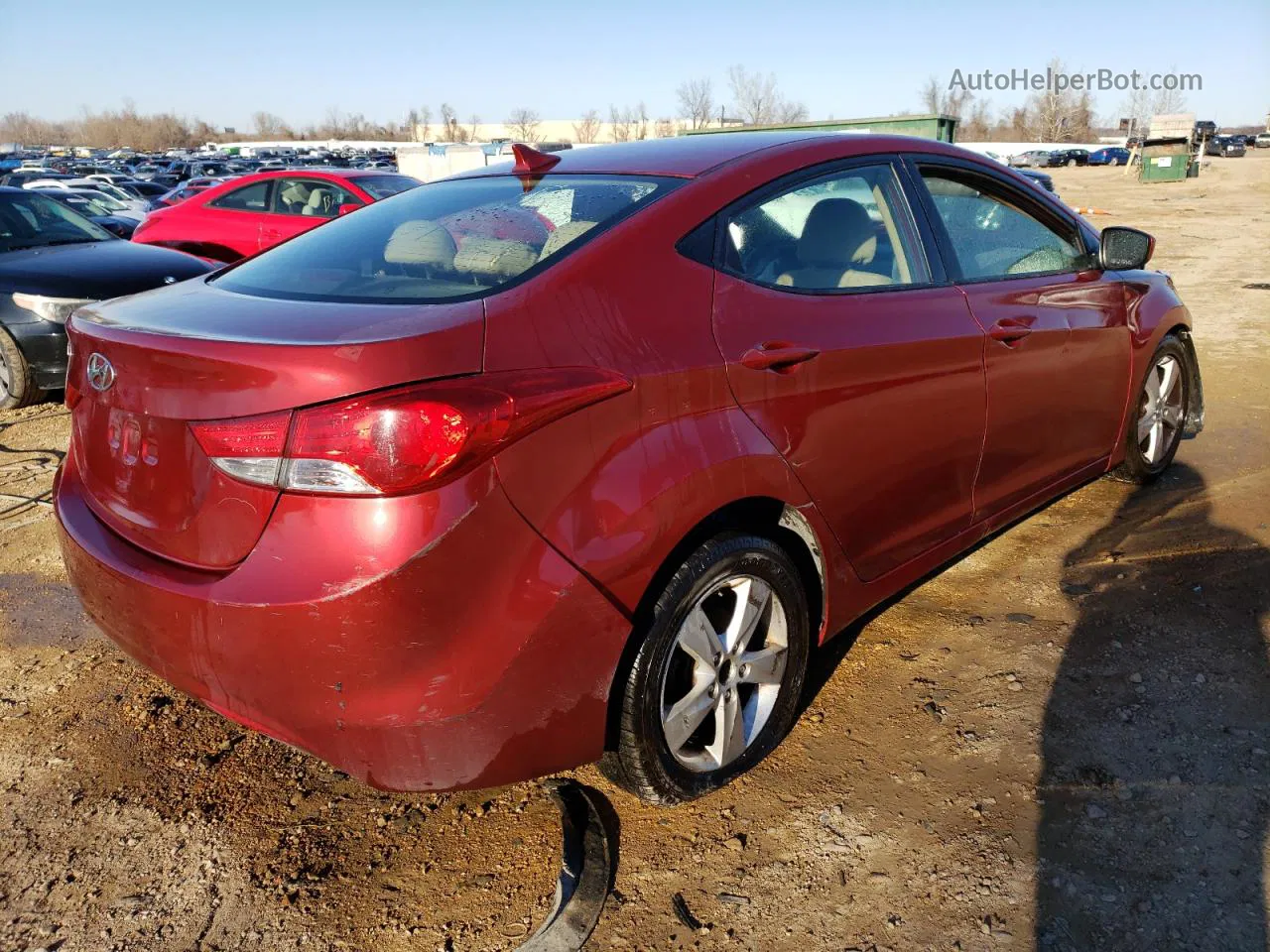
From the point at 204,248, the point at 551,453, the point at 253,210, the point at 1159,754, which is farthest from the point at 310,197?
the point at 1159,754

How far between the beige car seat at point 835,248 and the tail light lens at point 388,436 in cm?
106

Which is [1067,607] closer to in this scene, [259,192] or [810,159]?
[810,159]

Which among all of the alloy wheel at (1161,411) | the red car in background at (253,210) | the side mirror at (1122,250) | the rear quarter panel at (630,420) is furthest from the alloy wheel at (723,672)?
the red car in background at (253,210)

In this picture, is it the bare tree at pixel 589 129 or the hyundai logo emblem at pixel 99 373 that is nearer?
the hyundai logo emblem at pixel 99 373

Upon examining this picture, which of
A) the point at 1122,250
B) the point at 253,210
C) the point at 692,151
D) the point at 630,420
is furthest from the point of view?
the point at 253,210

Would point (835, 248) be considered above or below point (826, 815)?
above

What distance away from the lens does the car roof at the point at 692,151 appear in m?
2.72

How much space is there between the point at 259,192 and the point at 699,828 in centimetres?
984

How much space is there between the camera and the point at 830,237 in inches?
113

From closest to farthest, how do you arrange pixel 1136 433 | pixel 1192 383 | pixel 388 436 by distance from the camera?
pixel 388 436
pixel 1136 433
pixel 1192 383

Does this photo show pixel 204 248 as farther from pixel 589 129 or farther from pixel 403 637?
pixel 589 129

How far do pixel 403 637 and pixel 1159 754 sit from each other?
6.95 feet

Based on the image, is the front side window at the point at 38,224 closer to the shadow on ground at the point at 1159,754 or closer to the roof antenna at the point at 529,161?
the roof antenna at the point at 529,161

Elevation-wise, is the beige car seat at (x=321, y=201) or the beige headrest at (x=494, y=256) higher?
the beige car seat at (x=321, y=201)
